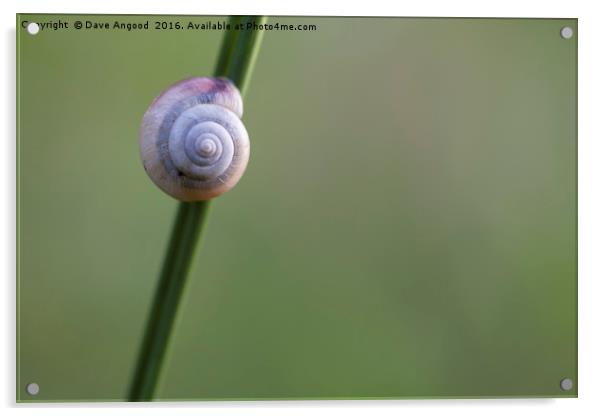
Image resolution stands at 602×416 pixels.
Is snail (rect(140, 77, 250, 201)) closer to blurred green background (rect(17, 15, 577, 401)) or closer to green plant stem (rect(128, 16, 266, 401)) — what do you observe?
green plant stem (rect(128, 16, 266, 401))

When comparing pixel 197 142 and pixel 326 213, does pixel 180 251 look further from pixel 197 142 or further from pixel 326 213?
pixel 326 213

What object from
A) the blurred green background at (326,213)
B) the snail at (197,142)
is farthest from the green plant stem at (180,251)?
the blurred green background at (326,213)

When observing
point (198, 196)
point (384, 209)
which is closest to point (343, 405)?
point (384, 209)

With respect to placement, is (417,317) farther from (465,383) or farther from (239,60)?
(239,60)
